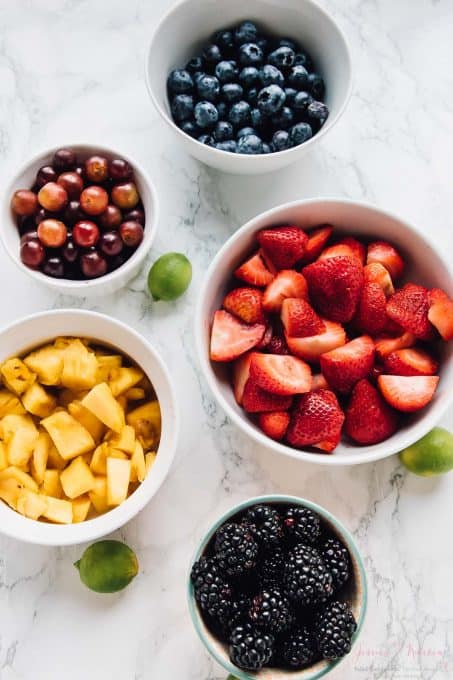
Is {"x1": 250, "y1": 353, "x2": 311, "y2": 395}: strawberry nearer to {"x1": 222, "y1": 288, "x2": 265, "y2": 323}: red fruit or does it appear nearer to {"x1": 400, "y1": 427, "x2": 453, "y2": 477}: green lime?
{"x1": 222, "y1": 288, "x2": 265, "y2": 323}: red fruit

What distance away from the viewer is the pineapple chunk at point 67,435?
145 centimetres

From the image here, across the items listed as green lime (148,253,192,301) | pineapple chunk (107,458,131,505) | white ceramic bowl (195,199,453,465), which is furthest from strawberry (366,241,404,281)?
pineapple chunk (107,458,131,505)

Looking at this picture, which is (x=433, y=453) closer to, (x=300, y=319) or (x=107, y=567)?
(x=300, y=319)

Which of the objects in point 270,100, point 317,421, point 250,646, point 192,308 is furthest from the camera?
point 192,308

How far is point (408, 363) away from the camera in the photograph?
4.64ft

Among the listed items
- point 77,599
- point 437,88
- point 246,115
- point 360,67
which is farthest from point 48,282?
point 437,88

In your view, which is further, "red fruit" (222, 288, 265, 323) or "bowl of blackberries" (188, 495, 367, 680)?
"red fruit" (222, 288, 265, 323)

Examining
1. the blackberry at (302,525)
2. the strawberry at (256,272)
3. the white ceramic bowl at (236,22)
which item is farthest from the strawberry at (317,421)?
the white ceramic bowl at (236,22)

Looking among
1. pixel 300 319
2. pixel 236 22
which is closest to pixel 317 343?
pixel 300 319

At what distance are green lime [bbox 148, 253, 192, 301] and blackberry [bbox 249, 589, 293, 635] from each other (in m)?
0.57

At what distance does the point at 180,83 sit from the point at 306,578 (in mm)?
914

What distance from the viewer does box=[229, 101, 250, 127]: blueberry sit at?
150cm

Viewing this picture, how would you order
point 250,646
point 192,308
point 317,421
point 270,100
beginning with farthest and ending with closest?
point 192,308 → point 270,100 → point 317,421 → point 250,646

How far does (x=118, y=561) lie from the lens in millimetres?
1490
